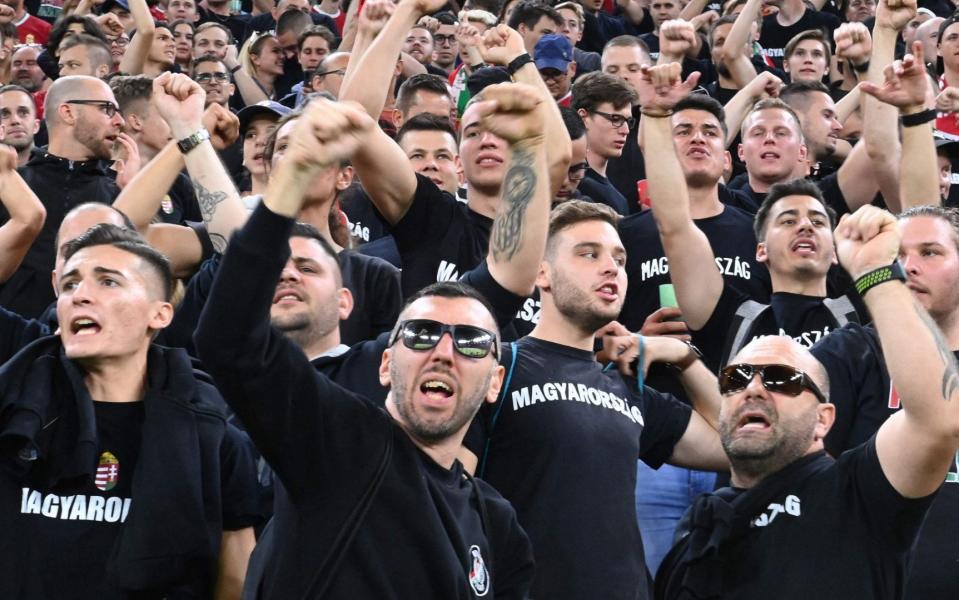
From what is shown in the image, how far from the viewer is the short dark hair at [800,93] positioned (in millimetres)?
8648

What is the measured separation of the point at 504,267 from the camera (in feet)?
16.3

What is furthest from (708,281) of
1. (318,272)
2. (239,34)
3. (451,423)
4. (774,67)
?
(239,34)

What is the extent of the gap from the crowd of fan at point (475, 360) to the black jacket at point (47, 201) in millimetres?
13

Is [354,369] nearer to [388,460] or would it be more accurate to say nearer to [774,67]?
[388,460]

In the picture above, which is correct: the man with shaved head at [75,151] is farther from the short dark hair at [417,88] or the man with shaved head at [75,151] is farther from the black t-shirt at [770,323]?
the black t-shirt at [770,323]

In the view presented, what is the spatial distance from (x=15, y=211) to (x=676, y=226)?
97.8 inches

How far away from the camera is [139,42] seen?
10133 mm

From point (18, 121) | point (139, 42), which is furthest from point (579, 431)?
point (139, 42)

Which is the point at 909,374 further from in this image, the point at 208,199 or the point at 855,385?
the point at 208,199

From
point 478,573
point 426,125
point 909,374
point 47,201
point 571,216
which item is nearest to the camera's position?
point 478,573

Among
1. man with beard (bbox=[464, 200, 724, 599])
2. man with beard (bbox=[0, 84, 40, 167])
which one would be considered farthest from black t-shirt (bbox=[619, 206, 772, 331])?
man with beard (bbox=[0, 84, 40, 167])

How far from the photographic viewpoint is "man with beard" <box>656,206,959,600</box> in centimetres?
448

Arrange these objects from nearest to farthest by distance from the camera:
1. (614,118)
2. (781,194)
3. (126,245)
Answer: (126,245), (781,194), (614,118)

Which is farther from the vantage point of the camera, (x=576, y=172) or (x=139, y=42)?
(x=139, y=42)
